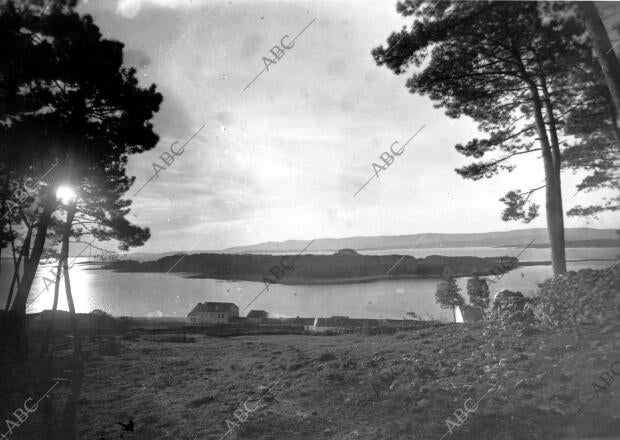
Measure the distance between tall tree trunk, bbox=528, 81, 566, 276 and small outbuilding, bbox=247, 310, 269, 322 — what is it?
896 centimetres

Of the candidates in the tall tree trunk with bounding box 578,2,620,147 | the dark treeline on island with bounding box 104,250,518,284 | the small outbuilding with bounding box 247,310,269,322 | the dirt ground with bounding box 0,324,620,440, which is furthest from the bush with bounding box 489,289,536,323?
the small outbuilding with bounding box 247,310,269,322

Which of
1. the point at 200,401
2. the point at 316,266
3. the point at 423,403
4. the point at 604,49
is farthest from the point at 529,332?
the point at 316,266

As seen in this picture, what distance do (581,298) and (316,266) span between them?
9.94 m

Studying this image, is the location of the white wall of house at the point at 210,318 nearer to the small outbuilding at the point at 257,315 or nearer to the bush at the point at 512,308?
the small outbuilding at the point at 257,315

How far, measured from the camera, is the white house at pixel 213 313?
9828 mm

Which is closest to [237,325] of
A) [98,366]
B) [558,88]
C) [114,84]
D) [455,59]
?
[98,366]

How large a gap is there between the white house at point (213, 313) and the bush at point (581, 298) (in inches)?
336

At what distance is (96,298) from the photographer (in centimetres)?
942

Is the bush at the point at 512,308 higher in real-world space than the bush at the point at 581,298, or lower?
lower

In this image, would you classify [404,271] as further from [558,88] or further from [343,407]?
A: [343,407]

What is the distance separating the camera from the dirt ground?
12.7 feet

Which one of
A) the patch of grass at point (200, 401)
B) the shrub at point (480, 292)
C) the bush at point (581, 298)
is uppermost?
the bush at point (581, 298)

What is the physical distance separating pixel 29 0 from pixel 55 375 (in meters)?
9.01

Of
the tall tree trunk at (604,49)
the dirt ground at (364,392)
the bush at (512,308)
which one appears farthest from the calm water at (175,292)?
the tall tree trunk at (604,49)
